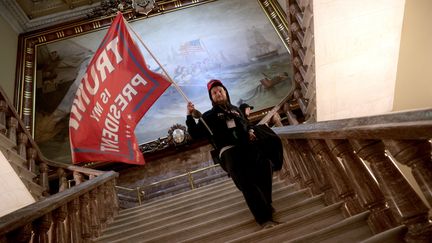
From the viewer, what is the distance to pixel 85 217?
337 cm

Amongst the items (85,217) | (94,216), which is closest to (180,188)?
(94,216)

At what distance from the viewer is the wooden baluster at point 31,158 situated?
195 inches

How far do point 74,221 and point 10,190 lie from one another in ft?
6.19

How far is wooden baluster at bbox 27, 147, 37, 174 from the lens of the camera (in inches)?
195

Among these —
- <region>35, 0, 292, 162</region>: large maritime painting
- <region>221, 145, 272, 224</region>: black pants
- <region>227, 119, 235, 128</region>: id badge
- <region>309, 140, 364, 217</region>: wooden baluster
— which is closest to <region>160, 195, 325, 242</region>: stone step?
<region>221, 145, 272, 224</region>: black pants

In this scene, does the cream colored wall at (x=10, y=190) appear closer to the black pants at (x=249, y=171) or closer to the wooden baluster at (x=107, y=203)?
the wooden baluster at (x=107, y=203)

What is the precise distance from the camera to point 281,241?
7.44 feet

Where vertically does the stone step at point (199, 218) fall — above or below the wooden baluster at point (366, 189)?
above

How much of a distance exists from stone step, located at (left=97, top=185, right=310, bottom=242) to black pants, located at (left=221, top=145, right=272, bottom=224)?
321 millimetres

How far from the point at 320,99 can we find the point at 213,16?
18.1 feet

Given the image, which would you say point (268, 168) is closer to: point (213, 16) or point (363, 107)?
point (363, 107)

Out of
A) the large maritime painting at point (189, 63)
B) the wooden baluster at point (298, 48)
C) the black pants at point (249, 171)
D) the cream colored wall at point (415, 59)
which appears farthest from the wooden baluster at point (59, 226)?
the large maritime painting at point (189, 63)

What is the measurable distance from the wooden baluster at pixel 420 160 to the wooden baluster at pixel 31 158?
16.6ft

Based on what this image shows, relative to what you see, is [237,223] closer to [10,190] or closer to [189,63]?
[10,190]
